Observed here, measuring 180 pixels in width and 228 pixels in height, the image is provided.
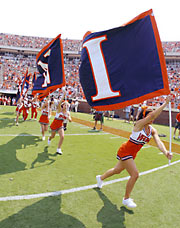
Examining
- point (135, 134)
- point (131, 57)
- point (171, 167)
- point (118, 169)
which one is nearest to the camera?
point (135, 134)

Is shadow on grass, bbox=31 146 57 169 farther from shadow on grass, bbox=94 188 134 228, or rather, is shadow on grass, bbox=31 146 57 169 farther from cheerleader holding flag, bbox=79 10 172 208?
shadow on grass, bbox=94 188 134 228

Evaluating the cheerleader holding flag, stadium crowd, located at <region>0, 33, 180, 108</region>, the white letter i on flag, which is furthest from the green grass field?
stadium crowd, located at <region>0, 33, 180, 108</region>

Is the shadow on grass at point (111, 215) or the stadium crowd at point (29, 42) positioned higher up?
the stadium crowd at point (29, 42)

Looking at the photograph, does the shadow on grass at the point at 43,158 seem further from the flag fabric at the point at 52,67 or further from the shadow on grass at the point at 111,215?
the shadow on grass at the point at 111,215

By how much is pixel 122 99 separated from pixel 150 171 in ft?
7.70

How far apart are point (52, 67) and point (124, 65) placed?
3592 mm

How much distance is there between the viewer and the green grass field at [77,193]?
2926 mm

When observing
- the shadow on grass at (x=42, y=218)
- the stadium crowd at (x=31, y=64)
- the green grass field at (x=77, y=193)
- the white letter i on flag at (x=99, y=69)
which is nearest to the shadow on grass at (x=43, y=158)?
the green grass field at (x=77, y=193)

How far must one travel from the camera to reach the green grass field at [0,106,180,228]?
2926 millimetres

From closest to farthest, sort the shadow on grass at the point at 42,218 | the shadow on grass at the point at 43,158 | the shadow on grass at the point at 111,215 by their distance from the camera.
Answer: the shadow on grass at the point at 42,218
the shadow on grass at the point at 111,215
the shadow on grass at the point at 43,158

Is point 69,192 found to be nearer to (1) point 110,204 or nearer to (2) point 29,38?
(1) point 110,204

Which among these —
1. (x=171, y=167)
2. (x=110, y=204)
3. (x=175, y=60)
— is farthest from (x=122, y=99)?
(x=175, y=60)

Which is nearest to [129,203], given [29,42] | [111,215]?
[111,215]

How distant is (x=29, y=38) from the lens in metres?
47.8
